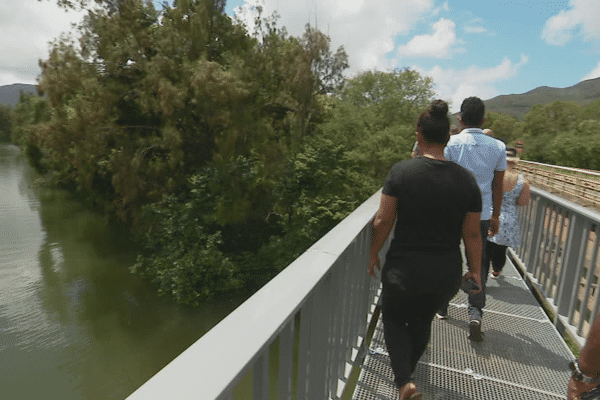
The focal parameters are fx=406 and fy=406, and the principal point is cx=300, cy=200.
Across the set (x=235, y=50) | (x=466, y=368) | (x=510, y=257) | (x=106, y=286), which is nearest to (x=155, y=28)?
(x=235, y=50)

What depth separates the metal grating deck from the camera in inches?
91.7

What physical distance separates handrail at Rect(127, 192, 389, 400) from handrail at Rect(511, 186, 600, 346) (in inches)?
58.9

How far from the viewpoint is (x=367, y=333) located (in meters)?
2.89

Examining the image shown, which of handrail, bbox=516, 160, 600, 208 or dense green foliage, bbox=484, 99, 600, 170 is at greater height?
dense green foliage, bbox=484, 99, 600, 170

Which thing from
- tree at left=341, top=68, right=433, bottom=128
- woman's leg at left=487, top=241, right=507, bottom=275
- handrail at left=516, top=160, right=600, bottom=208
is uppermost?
tree at left=341, top=68, right=433, bottom=128

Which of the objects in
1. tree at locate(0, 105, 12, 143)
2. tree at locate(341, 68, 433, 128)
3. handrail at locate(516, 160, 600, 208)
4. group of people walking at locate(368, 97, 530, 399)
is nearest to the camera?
group of people walking at locate(368, 97, 530, 399)

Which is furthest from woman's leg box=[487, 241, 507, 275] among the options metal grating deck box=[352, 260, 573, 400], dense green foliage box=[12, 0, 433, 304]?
dense green foliage box=[12, 0, 433, 304]

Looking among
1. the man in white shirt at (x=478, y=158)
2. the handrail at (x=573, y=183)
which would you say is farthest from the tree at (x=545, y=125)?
the man in white shirt at (x=478, y=158)

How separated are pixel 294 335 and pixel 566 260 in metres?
2.74

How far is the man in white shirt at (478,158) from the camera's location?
9.07 feet

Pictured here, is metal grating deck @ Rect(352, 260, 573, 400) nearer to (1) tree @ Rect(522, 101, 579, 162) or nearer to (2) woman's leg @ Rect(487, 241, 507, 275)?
(2) woman's leg @ Rect(487, 241, 507, 275)

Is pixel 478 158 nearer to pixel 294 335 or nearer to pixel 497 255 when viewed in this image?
pixel 497 255

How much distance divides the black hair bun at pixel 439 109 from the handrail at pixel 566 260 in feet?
4.70

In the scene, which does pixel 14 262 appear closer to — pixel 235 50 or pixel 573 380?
pixel 235 50
